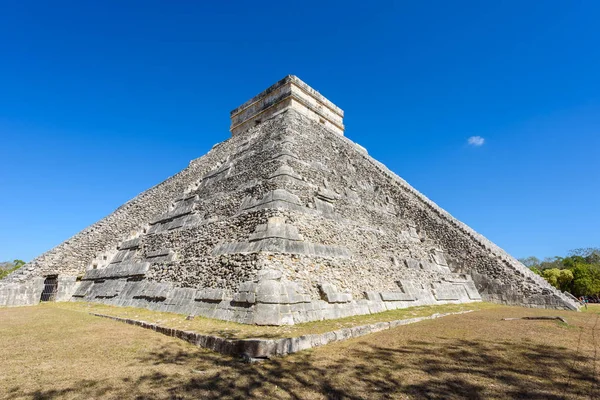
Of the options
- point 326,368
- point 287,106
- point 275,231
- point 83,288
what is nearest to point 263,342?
point 326,368

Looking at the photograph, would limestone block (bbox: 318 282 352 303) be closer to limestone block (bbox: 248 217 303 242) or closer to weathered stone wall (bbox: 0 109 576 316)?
weathered stone wall (bbox: 0 109 576 316)

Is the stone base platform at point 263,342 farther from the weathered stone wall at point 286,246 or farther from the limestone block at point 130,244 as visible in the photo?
the limestone block at point 130,244

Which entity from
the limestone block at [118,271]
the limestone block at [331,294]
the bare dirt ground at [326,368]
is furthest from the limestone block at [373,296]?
the limestone block at [118,271]

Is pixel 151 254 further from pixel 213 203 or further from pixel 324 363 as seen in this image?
pixel 324 363

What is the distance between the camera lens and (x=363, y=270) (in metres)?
9.50

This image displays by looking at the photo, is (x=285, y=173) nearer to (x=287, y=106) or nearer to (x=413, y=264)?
(x=413, y=264)

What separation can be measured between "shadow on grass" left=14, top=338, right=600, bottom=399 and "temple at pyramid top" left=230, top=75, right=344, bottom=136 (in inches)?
556

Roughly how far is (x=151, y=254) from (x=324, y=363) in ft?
30.7

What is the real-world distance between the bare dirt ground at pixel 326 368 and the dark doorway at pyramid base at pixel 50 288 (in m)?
9.06

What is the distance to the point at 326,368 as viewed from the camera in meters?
4.32

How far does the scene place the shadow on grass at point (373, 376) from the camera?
11.4ft

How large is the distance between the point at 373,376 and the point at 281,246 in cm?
424

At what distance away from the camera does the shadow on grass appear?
3488mm

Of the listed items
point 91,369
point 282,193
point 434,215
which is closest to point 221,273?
point 282,193
